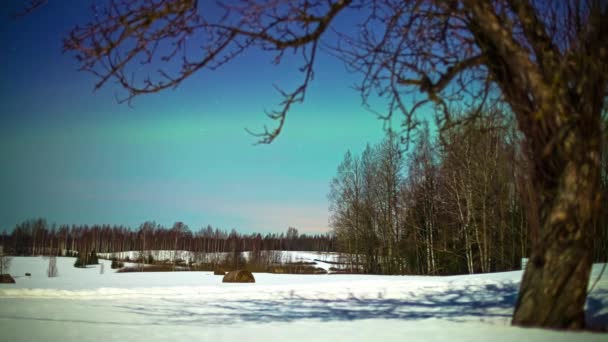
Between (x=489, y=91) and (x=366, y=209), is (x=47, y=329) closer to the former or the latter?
Answer: (x=489, y=91)

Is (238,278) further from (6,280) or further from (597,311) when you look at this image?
(597,311)

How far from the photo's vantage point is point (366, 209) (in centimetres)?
2852

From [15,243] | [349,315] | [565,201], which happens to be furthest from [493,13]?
[15,243]

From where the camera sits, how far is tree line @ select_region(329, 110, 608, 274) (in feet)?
58.5

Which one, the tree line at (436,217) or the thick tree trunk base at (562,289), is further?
the tree line at (436,217)

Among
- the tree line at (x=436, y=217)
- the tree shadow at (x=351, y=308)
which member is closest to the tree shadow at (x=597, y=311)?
the tree shadow at (x=351, y=308)

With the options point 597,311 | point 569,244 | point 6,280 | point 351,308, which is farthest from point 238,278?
point 569,244

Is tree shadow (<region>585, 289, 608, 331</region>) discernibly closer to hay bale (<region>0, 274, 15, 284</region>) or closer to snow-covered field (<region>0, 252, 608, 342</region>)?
snow-covered field (<region>0, 252, 608, 342</region>)

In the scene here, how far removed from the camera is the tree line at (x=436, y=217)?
58.5 ft

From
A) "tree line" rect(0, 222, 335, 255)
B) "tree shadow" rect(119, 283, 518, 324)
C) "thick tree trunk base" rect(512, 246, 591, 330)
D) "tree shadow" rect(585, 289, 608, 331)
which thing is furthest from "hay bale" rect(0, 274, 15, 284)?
"tree line" rect(0, 222, 335, 255)

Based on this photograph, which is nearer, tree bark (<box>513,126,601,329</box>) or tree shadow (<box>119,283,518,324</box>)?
tree bark (<box>513,126,601,329</box>)

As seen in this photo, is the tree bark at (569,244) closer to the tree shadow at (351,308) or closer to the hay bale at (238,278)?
the tree shadow at (351,308)

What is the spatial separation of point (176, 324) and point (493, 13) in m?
4.91

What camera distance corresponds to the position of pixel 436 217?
2331cm
